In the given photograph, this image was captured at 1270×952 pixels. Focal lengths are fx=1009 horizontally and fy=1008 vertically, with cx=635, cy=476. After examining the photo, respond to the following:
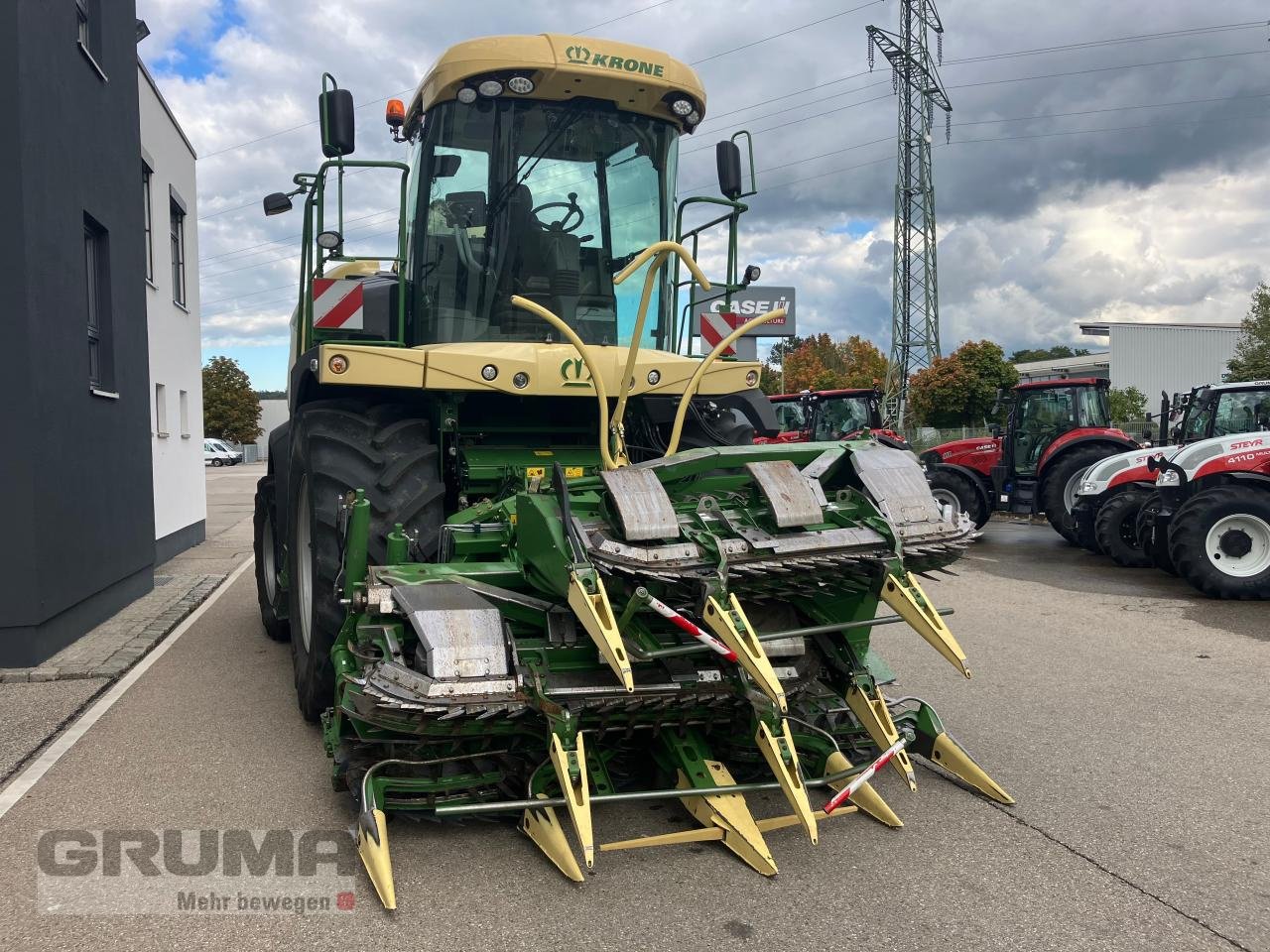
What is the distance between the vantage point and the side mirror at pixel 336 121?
16.6 feet

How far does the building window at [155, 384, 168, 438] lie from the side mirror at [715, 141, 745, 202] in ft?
31.3

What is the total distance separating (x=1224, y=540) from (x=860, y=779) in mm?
7698

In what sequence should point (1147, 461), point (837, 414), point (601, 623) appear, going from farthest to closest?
point (837, 414)
point (1147, 461)
point (601, 623)

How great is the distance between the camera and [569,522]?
11.6ft

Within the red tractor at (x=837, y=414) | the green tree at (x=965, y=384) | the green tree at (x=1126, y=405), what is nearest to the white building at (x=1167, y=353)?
the green tree at (x=1126, y=405)

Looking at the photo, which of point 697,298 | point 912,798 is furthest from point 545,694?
point 697,298

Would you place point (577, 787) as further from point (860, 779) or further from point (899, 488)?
point (899, 488)

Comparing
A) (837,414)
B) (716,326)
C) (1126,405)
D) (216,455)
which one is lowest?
(216,455)

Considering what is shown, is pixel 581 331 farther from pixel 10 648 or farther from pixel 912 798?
pixel 10 648

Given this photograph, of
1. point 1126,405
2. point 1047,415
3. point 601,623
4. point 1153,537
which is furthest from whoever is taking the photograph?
point 1126,405

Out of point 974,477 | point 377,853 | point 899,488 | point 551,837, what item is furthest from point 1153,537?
point 377,853

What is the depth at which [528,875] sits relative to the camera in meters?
3.41

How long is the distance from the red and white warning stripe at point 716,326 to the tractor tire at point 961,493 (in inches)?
367

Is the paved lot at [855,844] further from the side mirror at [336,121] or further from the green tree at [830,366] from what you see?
the green tree at [830,366]
